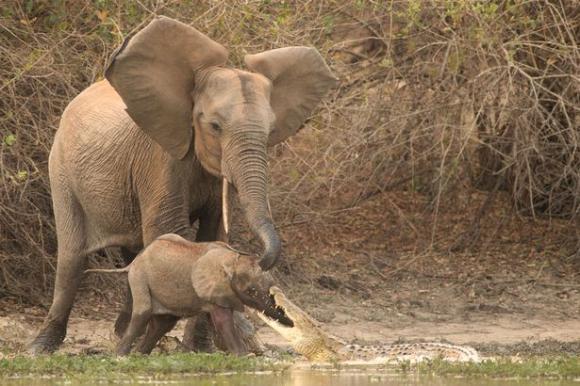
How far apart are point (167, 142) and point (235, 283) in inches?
40.1

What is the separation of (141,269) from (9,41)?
129 inches

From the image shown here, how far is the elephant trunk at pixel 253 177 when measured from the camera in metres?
9.48

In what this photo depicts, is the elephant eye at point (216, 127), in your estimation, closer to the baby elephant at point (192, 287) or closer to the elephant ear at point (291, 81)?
the elephant ear at point (291, 81)

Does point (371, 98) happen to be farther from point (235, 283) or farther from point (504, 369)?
point (504, 369)

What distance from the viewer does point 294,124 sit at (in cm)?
1070

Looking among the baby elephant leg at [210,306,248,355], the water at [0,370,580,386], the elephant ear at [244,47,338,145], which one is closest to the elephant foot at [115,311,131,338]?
the baby elephant leg at [210,306,248,355]

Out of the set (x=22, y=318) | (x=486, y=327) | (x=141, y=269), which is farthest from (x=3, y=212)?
(x=486, y=327)

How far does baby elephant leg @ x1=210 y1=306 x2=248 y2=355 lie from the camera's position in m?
9.71

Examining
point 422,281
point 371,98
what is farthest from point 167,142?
point 371,98

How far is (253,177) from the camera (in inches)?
379

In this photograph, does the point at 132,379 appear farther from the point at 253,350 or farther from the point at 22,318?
the point at 22,318

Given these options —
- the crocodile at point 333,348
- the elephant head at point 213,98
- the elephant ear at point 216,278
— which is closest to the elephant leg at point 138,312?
the elephant ear at point 216,278

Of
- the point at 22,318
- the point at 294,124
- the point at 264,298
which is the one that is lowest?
the point at 22,318

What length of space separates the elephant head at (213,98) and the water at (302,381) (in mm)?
910
